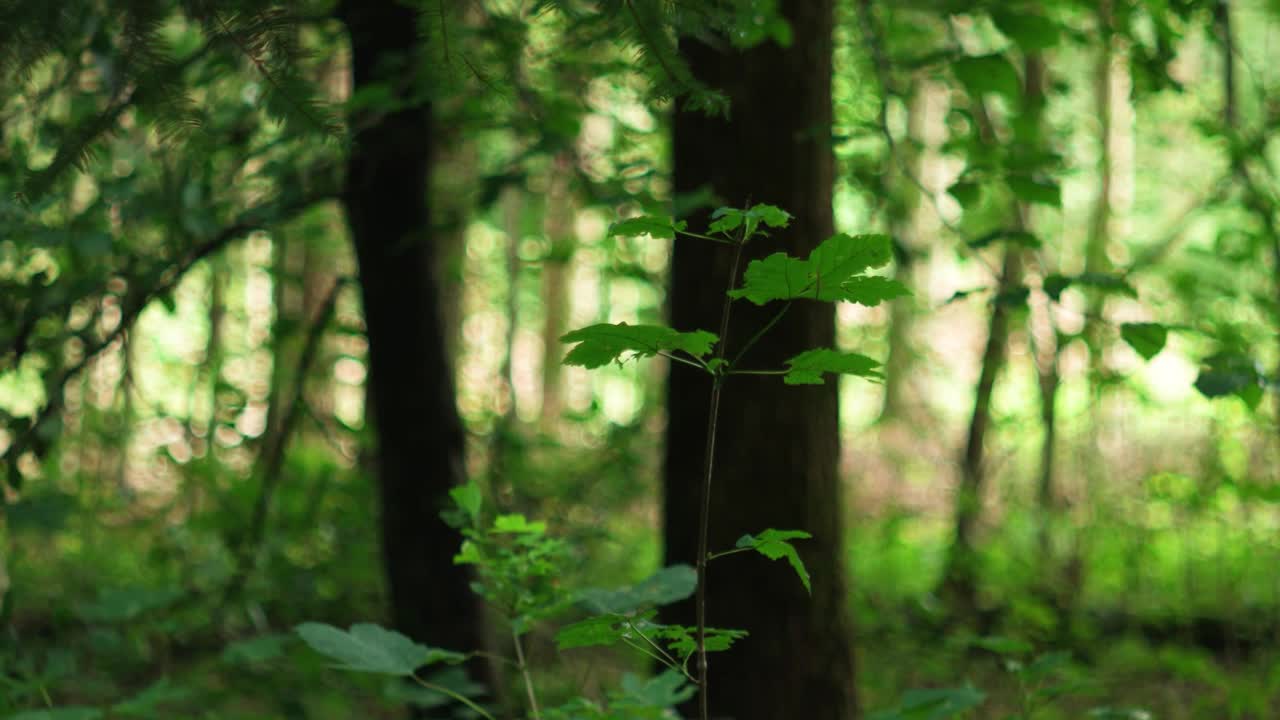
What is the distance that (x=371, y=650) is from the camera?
63.1 inches

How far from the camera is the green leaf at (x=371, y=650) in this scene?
1.54 m

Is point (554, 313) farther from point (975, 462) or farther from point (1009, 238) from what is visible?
point (1009, 238)

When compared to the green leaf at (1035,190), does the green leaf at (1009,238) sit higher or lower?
lower

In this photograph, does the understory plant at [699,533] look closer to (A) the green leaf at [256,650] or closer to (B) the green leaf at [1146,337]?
(A) the green leaf at [256,650]

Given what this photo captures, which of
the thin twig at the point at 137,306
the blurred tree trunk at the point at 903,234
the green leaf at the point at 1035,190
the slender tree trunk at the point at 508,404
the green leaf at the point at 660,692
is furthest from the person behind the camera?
the slender tree trunk at the point at 508,404

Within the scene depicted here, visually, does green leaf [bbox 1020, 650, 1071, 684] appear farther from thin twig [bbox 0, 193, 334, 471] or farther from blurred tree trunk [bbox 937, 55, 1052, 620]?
blurred tree trunk [bbox 937, 55, 1052, 620]

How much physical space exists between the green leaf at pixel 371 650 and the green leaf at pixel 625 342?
0.58 m

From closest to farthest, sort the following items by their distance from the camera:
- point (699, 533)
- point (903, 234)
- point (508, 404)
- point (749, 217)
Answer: point (749, 217), point (699, 533), point (903, 234), point (508, 404)

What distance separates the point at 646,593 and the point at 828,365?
0.71 m

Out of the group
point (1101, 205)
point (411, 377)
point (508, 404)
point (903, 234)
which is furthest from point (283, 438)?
point (1101, 205)

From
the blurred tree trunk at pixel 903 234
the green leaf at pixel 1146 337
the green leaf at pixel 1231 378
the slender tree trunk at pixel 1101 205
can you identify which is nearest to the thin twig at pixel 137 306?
the blurred tree trunk at pixel 903 234

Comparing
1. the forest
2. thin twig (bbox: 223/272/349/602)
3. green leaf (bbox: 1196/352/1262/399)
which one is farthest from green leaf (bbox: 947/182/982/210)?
thin twig (bbox: 223/272/349/602)

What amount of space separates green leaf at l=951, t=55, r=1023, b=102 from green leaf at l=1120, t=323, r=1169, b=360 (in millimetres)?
570

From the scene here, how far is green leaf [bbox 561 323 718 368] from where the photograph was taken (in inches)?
47.4
